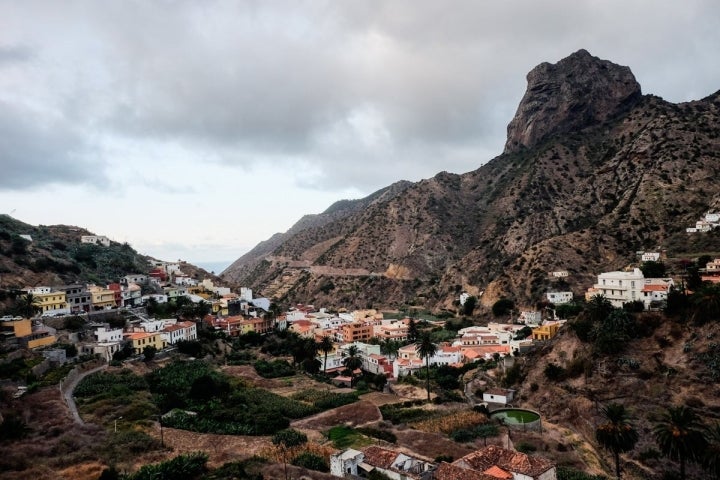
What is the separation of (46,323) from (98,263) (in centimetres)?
3498

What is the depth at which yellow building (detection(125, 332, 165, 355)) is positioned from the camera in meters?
58.7

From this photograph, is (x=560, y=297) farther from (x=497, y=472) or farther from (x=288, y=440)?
(x=288, y=440)

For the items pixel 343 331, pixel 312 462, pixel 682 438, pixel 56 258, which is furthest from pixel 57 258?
pixel 682 438

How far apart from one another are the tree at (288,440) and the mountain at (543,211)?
55555 millimetres

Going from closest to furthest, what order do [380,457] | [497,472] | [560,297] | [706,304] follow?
[497,472]
[380,457]
[706,304]
[560,297]

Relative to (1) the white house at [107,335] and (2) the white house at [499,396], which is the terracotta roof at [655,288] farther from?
→ (1) the white house at [107,335]

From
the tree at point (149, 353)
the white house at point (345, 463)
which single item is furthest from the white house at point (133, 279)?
the white house at point (345, 463)

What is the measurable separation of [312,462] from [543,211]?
9749 centimetres

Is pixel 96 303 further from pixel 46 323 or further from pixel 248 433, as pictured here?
pixel 248 433

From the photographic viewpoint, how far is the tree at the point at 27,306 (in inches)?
2218

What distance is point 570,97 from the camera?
14850 cm

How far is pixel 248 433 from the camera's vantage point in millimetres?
39688

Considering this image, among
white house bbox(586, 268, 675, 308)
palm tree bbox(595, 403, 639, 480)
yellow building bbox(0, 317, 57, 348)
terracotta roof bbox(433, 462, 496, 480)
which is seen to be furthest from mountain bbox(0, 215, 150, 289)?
white house bbox(586, 268, 675, 308)

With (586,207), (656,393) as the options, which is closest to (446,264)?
(586,207)
